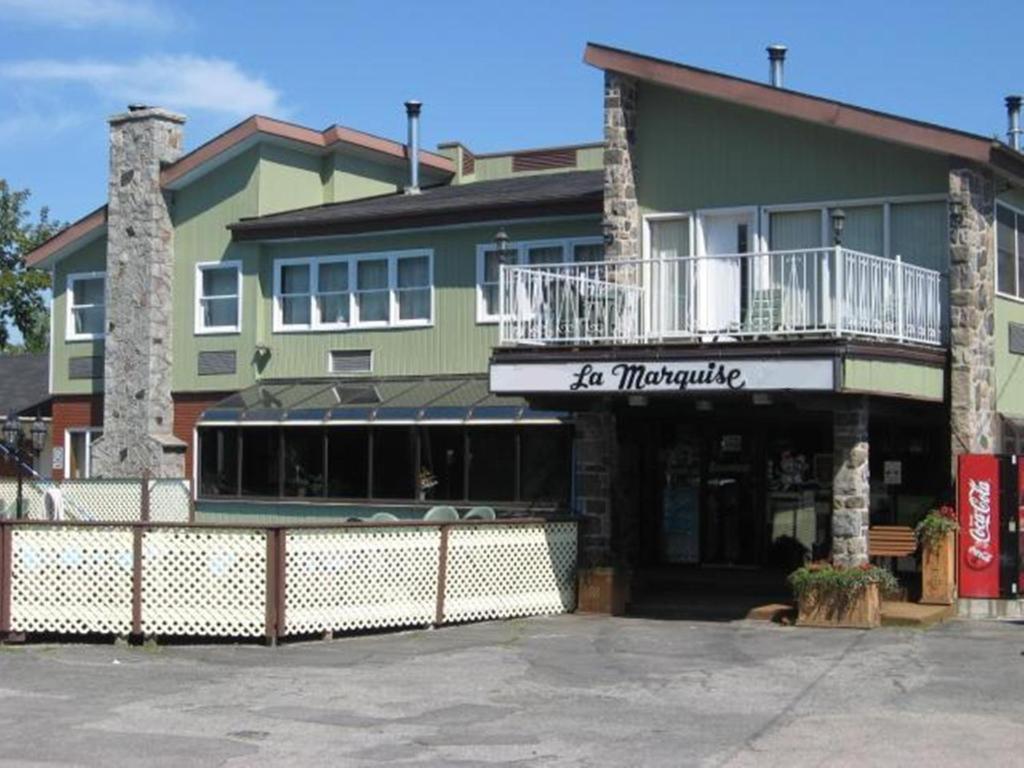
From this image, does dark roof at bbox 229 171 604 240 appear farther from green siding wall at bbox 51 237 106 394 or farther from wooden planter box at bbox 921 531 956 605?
wooden planter box at bbox 921 531 956 605

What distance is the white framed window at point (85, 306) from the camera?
3058 centimetres

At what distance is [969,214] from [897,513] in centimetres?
437

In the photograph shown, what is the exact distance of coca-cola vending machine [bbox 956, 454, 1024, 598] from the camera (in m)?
18.4

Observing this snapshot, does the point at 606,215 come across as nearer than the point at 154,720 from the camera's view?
No

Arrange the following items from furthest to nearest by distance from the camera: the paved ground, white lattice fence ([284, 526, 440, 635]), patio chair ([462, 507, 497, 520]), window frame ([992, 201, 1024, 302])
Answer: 1. patio chair ([462, 507, 497, 520])
2. window frame ([992, 201, 1024, 302])
3. white lattice fence ([284, 526, 440, 635])
4. the paved ground

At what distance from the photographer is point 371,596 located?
17.0 meters

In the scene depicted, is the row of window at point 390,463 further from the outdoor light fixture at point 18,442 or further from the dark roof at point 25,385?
the dark roof at point 25,385

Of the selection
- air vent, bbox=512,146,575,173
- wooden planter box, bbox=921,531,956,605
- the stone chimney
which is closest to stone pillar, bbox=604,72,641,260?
wooden planter box, bbox=921,531,956,605

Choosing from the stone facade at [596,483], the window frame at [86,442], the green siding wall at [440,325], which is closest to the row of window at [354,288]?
the green siding wall at [440,325]

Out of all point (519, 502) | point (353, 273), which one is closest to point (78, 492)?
point (353, 273)

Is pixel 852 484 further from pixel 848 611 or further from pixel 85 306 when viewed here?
pixel 85 306

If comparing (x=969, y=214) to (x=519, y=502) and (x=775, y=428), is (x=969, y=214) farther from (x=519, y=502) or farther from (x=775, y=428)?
(x=519, y=502)

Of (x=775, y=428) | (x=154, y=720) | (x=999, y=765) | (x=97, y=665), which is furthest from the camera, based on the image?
(x=775, y=428)

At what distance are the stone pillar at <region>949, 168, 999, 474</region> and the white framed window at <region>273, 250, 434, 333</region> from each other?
9790mm
